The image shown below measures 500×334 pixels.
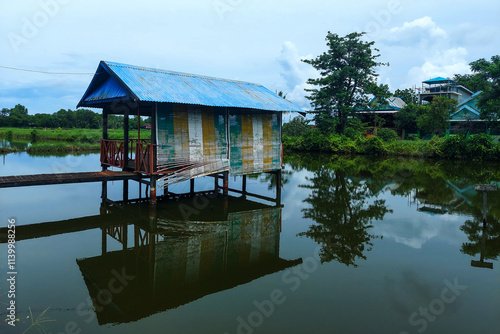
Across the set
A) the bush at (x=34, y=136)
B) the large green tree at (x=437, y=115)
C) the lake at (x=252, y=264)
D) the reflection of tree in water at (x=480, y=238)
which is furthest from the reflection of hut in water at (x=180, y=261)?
the bush at (x=34, y=136)

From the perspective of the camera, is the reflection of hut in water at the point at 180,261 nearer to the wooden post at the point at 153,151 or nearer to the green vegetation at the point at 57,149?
the wooden post at the point at 153,151

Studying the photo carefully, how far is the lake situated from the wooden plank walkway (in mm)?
1177

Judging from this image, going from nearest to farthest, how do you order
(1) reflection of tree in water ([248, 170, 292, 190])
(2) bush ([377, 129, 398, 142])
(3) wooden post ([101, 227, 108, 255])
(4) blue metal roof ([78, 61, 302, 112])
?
1. (3) wooden post ([101, 227, 108, 255])
2. (4) blue metal roof ([78, 61, 302, 112])
3. (1) reflection of tree in water ([248, 170, 292, 190])
4. (2) bush ([377, 129, 398, 142])

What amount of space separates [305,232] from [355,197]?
5588 millimetres

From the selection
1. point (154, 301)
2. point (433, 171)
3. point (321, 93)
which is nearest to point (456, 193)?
point (433, 171)

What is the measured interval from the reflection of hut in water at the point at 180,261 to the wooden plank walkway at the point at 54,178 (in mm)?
1632

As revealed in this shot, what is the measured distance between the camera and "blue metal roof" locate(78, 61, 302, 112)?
11.0m

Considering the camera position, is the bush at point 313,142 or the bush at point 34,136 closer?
the bush at point 313,142

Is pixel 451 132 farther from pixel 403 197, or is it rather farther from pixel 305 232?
pixel 305 232

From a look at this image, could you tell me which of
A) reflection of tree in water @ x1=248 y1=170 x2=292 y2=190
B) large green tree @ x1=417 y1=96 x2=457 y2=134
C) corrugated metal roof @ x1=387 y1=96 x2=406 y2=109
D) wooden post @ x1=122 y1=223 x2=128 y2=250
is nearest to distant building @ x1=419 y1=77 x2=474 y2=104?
corrugated metal roof @ x1=387 y1=96 x2=406 y2=109

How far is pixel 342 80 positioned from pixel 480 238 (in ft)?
91.2

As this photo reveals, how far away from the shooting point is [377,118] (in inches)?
1470

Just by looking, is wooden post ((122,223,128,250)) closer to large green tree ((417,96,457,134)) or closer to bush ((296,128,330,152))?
bush ((296,128,330,152))

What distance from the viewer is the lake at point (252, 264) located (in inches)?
221
